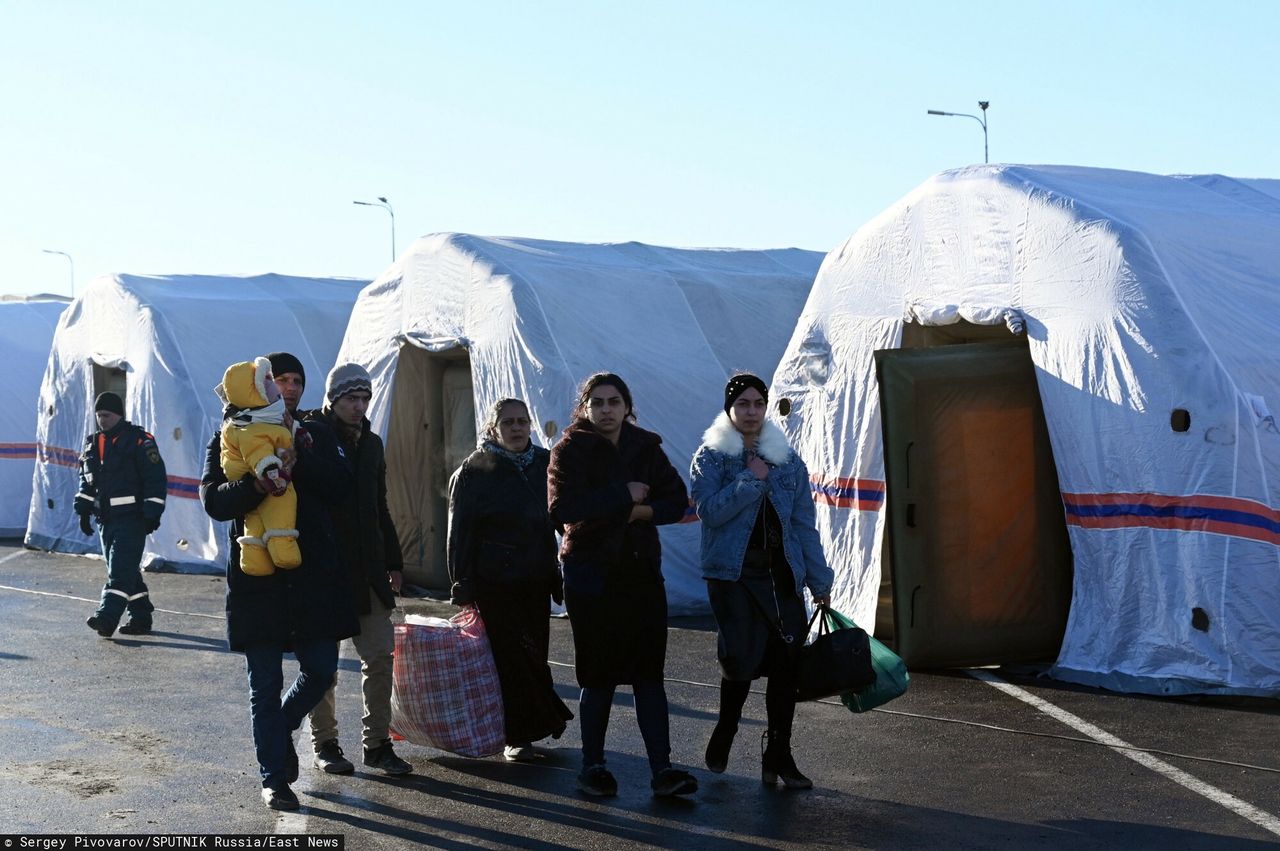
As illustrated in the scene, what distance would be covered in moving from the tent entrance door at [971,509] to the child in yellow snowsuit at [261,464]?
4.51 m

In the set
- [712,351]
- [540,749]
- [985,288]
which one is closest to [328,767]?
[540,749]

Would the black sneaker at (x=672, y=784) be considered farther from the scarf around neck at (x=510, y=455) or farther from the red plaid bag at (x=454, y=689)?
the scarf around neck at (x=510, y=455)

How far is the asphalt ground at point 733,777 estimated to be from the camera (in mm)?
6441

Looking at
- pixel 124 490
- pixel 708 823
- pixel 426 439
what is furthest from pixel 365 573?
pixel 426 439

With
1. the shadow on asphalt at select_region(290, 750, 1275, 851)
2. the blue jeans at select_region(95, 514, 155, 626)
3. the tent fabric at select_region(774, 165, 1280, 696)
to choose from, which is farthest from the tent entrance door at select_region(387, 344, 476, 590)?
the shadow on asphalt at select_region(290, 750, 1275, 851)

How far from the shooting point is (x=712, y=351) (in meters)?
15.8

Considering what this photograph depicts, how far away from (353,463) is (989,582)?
443 cm

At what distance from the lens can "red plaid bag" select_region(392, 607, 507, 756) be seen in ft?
25.3

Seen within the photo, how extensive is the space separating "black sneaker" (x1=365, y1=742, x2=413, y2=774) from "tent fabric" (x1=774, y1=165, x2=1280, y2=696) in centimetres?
412

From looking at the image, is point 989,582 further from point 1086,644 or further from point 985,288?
point 985,288

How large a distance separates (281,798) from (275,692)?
0.43 meters

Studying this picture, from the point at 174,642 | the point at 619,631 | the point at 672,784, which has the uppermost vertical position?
the point at 619,631

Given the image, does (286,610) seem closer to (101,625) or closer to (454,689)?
(454,689)

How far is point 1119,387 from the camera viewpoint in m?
9.70
